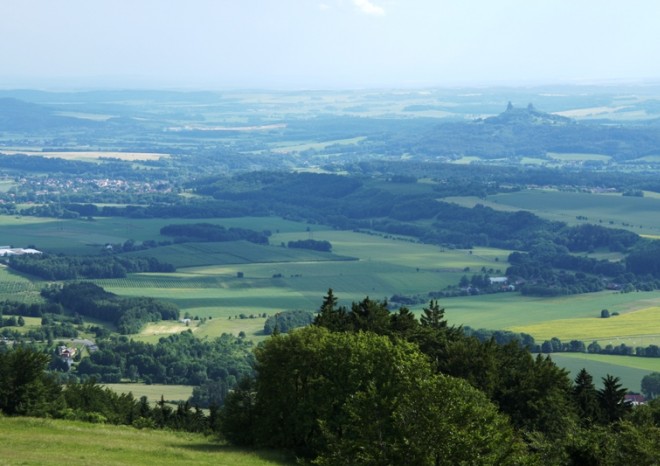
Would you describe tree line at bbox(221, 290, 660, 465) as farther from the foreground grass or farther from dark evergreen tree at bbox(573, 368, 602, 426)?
the foreground grass

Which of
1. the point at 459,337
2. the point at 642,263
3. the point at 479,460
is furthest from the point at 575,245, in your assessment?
the point at 479,460

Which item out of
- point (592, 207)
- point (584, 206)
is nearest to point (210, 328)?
point (592, 207)

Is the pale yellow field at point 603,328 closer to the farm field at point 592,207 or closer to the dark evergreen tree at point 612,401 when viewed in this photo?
the dark evergreen tree at point 612,401

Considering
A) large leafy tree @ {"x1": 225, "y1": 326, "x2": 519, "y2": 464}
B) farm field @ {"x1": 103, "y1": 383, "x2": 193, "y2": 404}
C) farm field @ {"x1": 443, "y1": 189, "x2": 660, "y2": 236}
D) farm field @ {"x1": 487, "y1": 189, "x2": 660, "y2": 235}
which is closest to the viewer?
large leafy tree @ {"x1": 225, "y1": 326, "x2": 519, "y2": 464}

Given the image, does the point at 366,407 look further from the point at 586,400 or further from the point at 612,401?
the point at 612,401

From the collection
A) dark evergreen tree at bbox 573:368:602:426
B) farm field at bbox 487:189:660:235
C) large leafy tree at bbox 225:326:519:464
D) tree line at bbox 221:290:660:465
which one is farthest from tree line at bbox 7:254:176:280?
large leafy tree at bbox 225:326:519:464

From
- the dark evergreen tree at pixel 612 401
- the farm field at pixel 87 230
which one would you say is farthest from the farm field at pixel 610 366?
the farm field at pixel 87 230
